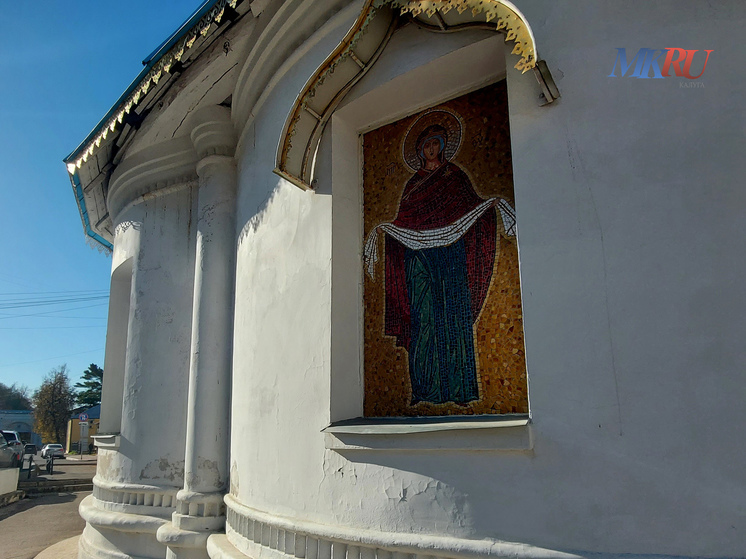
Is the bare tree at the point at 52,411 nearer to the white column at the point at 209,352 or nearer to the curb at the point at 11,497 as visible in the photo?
the curb at the point at 11,497

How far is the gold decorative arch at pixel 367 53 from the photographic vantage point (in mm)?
2803

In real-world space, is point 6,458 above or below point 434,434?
below

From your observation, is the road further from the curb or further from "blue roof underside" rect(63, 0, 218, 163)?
"blue roof underside" rect(63, 0, 218, 163)

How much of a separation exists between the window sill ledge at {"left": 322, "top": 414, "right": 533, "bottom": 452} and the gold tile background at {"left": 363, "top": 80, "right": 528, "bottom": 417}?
0.14 metres

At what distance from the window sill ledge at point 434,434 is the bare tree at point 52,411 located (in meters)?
48.7

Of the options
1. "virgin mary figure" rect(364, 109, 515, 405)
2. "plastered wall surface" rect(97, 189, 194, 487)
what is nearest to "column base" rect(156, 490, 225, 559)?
"plastered wall surface" rect(97, 189, 194, 487)

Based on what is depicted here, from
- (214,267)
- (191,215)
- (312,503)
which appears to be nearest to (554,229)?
(312,503)

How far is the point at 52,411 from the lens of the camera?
147ft

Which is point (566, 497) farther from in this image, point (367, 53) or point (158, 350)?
point (158, 350)

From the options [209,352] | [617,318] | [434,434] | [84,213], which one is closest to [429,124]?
[617,318]

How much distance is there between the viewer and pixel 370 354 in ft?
12.3

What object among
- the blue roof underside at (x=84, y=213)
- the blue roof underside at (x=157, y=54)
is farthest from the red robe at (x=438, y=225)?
the blue roof underside at (x=84, y=213)

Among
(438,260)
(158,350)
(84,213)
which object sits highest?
(84,213)

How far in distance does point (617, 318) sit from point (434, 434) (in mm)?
1038
